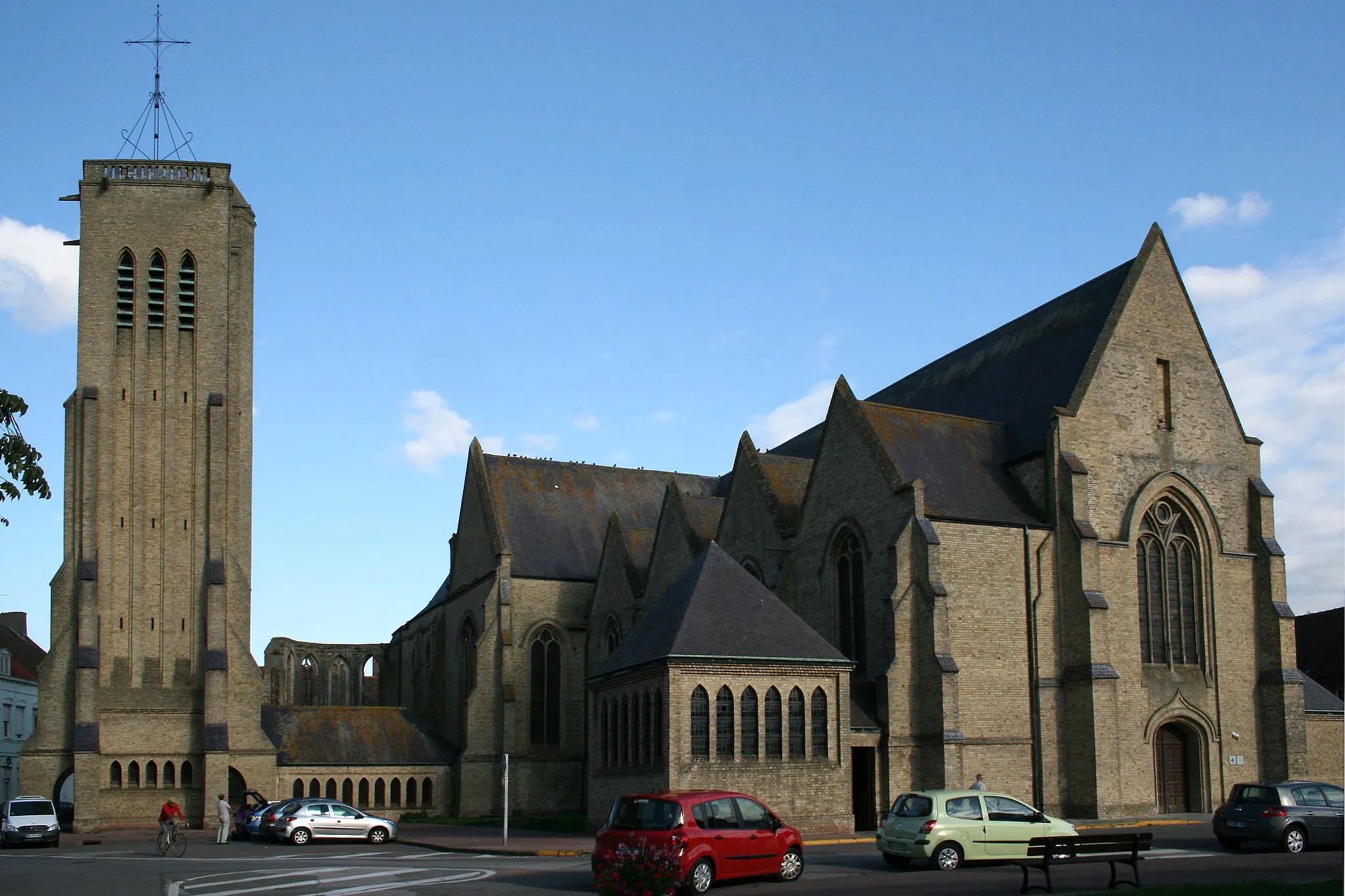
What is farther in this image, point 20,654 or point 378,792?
point 20,654

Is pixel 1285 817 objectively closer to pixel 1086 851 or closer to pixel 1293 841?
pixel 1293 841

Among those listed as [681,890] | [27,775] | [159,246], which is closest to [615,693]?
[681,890]

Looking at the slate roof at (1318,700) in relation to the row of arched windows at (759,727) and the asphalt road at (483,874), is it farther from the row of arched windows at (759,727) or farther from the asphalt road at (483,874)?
the row of arched windows at (759,727)

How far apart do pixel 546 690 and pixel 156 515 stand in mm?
15422

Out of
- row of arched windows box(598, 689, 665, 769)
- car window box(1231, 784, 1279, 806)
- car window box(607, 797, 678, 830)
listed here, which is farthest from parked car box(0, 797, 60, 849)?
car window box(1231, 784, 1279, 806)

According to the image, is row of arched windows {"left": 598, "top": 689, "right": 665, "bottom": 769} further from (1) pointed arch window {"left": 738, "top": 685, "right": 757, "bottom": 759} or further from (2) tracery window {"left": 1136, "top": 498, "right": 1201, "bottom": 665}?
(2) tracery window {"left": 1136, "top": 498, "right": 1201, "bottom": 665}

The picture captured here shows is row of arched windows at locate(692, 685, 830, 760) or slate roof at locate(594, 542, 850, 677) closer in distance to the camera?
row of arched windows at locate(692, 685, 830, 760)

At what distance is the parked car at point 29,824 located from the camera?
116ft

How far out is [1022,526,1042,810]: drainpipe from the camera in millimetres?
34906

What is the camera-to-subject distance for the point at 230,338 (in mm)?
48469

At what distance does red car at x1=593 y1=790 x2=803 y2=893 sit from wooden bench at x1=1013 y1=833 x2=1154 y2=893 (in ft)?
12.2

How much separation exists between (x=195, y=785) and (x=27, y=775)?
5.10m

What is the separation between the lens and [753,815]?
21219 mm

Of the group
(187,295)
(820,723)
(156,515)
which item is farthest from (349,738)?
(820,723)
